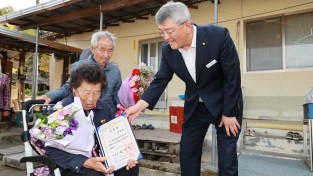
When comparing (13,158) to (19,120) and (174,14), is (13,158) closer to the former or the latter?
(19,120)

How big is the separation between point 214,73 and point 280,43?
3.70 metres

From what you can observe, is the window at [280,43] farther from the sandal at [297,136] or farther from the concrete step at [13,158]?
the concrete step at [13,158]

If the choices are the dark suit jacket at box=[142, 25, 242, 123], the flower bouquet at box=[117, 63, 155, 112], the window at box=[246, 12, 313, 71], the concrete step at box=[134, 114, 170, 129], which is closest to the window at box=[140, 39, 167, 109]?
the concrete step at box=[134, 114, 170, 129]

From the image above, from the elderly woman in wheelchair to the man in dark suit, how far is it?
0.96 feet

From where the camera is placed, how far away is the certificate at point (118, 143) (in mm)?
1723

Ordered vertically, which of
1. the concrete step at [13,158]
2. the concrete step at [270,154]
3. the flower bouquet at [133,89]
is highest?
the flower bouquet at [133,89]

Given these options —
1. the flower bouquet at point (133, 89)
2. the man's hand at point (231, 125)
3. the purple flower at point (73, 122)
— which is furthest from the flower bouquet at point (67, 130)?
the flower bouquet at point (133, 89)

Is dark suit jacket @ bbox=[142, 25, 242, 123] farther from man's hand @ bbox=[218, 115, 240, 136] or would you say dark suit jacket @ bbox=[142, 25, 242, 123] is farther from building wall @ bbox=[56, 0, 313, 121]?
building wall @ bbox=[56, 0, 313, 121]

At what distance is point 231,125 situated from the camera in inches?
75.1

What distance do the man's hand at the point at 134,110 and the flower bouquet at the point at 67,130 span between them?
391mm

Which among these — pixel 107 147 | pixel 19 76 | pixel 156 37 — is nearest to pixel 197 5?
pixel 156 37

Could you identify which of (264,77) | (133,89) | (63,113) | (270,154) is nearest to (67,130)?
(63,113)

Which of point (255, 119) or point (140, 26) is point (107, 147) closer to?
point (255, 119)

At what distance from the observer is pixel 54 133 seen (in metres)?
1.54
